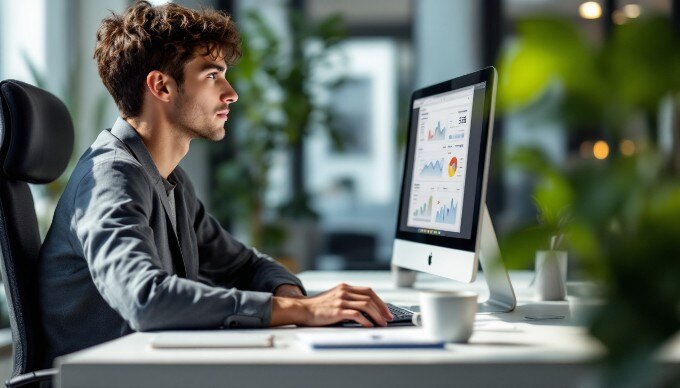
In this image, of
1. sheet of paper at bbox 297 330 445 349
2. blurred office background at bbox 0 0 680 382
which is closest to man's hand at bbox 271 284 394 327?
sheet of paper at bbox 297 330 445 349

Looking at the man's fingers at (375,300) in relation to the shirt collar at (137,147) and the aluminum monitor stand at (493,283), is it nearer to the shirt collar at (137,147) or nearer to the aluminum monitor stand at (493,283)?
the aluminum monitor stand at (493,283)

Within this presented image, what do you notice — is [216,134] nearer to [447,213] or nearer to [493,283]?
[447,213]

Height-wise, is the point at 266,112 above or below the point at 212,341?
above

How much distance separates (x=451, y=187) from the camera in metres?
1.84

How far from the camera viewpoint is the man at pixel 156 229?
149 cm

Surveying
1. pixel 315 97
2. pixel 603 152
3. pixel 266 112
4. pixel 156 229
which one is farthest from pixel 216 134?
pixel 315 97

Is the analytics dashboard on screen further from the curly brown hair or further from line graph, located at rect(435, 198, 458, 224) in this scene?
the curly brown hair

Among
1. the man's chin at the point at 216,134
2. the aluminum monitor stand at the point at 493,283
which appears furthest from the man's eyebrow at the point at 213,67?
the aluminum monitor stand at the point at 493,283

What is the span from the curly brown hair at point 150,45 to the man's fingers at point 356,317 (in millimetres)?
783

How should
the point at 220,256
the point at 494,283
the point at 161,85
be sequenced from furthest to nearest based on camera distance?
the point at 220,256 < the point at 161,85 < the point at 494,283

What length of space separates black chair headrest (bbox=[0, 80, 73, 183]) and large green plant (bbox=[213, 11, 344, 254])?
3.75 meters

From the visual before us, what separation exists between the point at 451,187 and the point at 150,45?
779mm

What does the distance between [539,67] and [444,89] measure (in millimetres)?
1163

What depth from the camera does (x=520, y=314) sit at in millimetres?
1799
